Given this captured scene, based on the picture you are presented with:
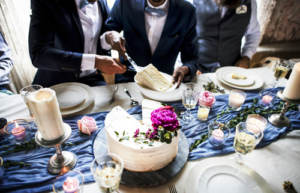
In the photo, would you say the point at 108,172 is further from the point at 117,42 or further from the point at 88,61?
the point at 117,42

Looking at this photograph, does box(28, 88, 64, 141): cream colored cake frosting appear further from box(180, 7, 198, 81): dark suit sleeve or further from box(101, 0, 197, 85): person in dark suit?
box(180, 7, 198, 81): dark suit sleeve

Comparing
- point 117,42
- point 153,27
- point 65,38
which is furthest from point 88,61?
point 153,27

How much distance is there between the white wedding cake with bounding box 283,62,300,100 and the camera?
1.10 meters

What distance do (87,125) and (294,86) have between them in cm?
118

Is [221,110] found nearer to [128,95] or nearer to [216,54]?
[128,95]

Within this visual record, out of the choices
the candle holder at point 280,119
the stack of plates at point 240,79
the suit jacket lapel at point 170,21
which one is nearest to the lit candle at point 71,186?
the candle holder at point 280,119

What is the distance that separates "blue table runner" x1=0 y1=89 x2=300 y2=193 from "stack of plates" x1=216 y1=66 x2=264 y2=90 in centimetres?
29

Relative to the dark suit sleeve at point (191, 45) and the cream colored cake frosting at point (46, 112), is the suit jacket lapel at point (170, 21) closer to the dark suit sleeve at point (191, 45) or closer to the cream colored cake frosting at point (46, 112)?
the dark suit sleeve at point (191, 45)

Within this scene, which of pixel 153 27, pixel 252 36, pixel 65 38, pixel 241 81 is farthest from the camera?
pixel 252 36

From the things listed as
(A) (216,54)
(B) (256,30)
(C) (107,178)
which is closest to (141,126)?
(C) (107,178)

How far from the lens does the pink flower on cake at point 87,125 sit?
44.9 inches

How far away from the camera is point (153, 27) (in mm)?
1964

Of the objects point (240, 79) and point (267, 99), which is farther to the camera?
point (240, 79)

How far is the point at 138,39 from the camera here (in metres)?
1.98
